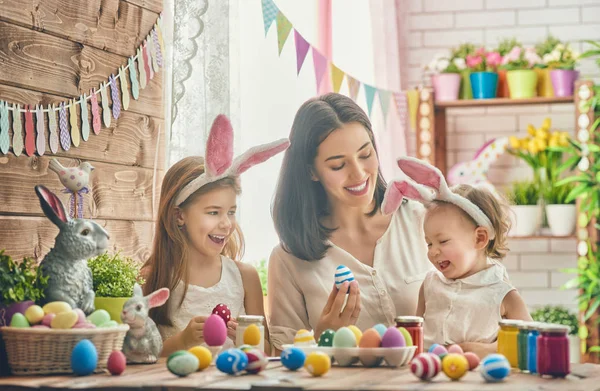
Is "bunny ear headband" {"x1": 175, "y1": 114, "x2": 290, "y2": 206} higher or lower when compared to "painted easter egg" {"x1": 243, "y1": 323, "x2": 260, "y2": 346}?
higher

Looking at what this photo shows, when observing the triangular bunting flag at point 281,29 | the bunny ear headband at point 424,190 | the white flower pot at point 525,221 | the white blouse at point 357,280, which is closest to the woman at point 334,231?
the white blouse at point 357,280

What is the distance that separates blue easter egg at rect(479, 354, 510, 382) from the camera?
5.41ft

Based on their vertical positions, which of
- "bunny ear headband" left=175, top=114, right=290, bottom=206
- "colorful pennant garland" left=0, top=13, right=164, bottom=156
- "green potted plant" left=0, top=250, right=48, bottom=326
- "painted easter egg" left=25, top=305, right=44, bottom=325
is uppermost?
"colorful pennant garland" left=0, top=13, right=164, bottom=156

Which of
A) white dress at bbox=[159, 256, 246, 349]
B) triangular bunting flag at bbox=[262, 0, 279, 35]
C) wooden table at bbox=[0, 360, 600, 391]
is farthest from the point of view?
triangular bunting flag at bbox=[262, 0, 279, 35]

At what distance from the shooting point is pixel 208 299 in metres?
2.28

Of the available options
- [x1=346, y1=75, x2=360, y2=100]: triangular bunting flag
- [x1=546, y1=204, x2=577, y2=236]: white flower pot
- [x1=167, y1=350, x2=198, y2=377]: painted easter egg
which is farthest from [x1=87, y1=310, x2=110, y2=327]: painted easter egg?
[x1=546, y1=204, x2=577, y2=236]: white flower pot

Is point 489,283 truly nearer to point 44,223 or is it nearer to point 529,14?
point 44,223

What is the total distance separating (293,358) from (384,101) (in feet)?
8.67

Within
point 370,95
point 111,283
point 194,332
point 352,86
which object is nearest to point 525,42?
point 370,95

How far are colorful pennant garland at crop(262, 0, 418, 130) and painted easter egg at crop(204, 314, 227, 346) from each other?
1359mm

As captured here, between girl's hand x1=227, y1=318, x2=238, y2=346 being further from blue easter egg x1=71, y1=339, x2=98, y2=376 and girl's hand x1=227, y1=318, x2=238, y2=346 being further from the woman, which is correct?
blue easter egg x1=71, y1=339, x2=98, y2=376

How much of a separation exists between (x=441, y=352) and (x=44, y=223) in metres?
1.02

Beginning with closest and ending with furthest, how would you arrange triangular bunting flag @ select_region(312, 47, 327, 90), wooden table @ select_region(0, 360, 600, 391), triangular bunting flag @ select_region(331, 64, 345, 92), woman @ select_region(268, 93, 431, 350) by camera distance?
wooden table @ select_region(0, 360, 600, 391)
woman @ select_region(268, 93, 431, 350)
triangular bunting flag @ select_region(312, 47, 327, 90)
triangular bunting flag @ select_region(331, 64, 345, 92)

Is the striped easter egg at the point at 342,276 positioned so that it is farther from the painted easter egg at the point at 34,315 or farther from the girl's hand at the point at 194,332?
the painted easter egg at the point at 34,315
